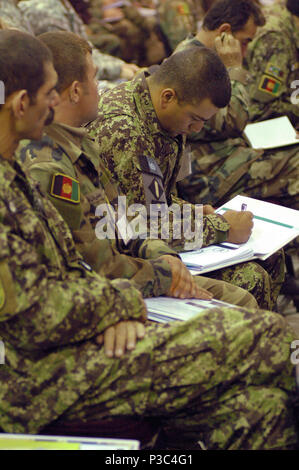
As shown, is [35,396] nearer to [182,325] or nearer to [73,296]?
[73,296]

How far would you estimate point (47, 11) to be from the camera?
13.7 ft

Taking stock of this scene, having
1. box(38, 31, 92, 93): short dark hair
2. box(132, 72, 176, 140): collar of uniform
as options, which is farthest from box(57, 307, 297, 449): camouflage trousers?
box(132, 72, 176, 140): collar of uniform

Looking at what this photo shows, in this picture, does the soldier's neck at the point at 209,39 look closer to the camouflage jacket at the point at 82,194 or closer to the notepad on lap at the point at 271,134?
the notepad on lap at the point at 271,134

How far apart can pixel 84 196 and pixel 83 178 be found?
0.07 m

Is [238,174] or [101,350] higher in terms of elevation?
[101,350]

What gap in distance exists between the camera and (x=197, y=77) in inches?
89.2

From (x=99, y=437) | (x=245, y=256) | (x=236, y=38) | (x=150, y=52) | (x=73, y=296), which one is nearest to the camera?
(x=73, y=296)

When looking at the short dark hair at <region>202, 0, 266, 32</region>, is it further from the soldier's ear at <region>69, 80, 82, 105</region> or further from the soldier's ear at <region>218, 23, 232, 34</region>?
→ the soldier's ear at <region>69, 80, 82, 105</region>

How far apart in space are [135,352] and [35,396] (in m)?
0.25

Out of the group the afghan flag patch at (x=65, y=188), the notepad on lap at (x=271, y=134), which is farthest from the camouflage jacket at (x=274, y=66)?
the afghan flag patch at (x=65, y=188)

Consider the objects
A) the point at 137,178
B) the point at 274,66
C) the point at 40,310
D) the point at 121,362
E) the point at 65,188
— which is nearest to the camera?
the point at 40,310

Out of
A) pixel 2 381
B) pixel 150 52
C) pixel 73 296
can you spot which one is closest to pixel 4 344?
pixel 2 381

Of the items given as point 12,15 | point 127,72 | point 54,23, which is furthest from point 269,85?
point 12,15

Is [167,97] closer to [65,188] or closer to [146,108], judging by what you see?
[146,108]
